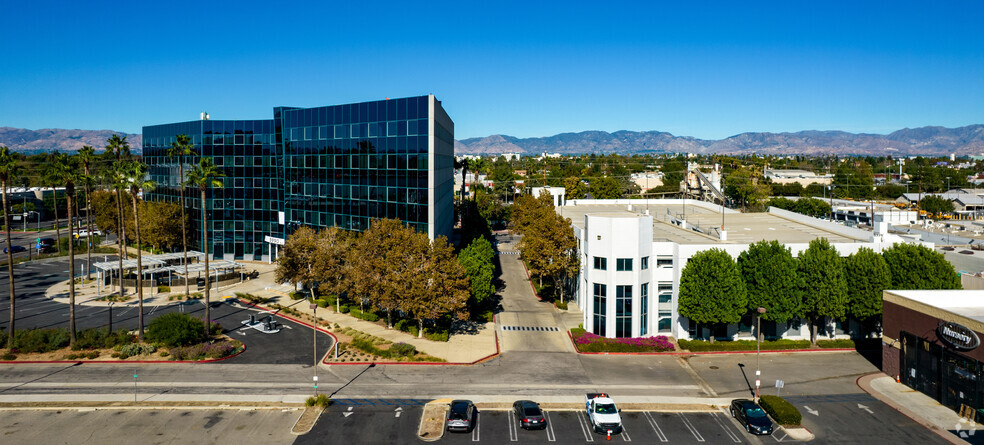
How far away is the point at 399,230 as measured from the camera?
55.7m

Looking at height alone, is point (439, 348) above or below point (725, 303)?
below

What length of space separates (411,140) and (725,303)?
3662cm

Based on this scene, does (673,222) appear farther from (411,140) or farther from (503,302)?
(411,140)

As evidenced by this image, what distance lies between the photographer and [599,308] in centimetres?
5475

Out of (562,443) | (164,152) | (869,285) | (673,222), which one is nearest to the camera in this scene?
(562,443)

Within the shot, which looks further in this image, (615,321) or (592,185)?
(592,185)

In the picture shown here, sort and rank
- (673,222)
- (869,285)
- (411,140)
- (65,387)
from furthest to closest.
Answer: (673,222), (411,140), (869,285), (65,387)

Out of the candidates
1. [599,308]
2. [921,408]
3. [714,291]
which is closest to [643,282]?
[599,308]

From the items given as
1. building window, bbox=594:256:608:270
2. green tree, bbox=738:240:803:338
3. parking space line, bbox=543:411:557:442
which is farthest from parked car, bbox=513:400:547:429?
green tree, bbox=738:240:803:338

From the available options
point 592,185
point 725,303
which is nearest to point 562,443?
point 725,303

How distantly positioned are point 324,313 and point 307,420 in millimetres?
27866

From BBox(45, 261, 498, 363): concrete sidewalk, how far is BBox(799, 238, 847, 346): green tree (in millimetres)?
27971

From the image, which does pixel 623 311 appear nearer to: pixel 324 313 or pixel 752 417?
pixel 752 417

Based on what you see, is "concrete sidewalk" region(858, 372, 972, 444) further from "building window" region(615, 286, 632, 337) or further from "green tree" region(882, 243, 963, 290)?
"building window" region(615, 286, 632, 337)
